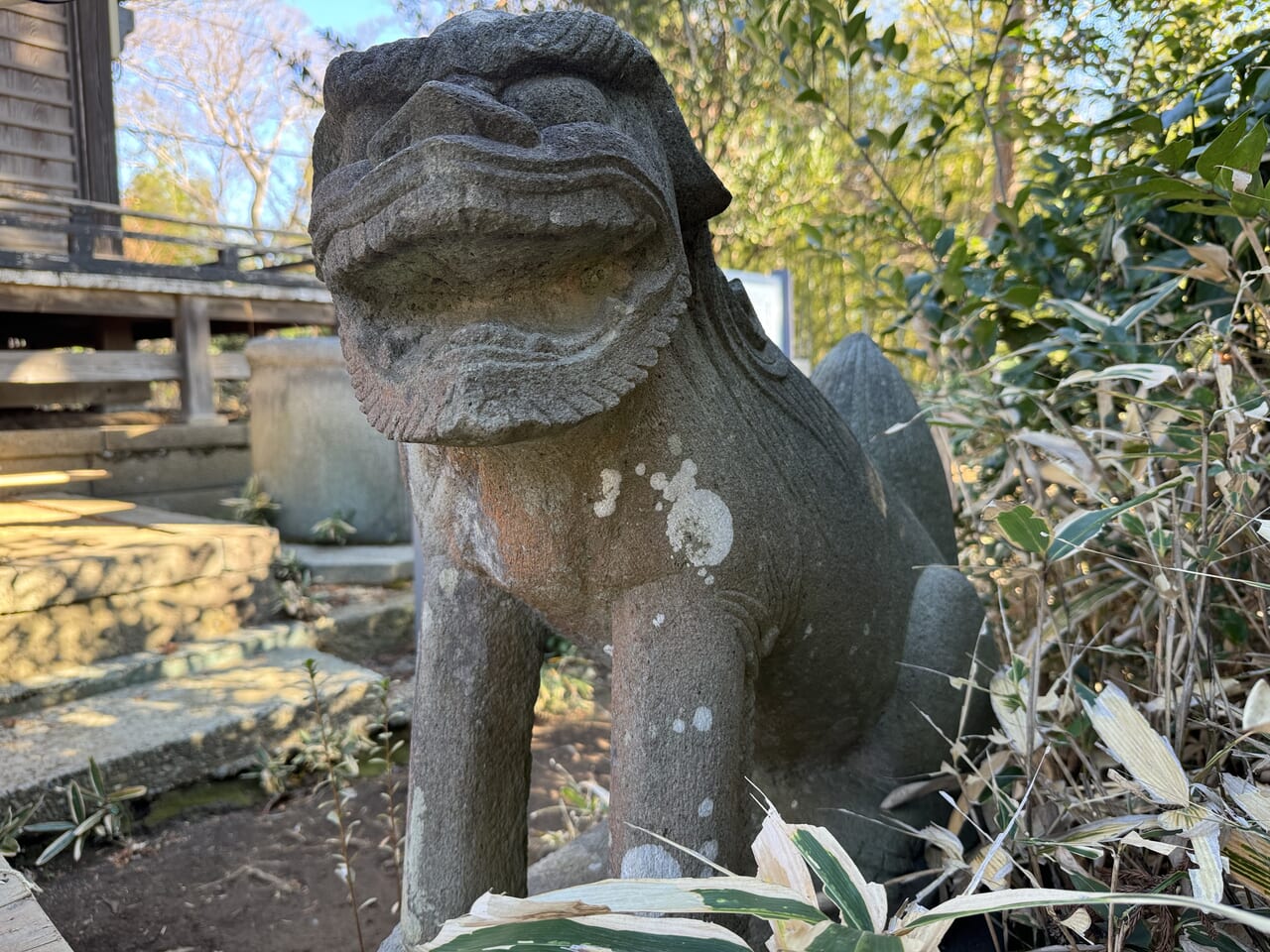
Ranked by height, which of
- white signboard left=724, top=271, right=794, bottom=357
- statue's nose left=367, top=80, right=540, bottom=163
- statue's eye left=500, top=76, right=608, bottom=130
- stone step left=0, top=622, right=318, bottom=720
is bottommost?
stone step left=0, top=622, right=318, bottom=720

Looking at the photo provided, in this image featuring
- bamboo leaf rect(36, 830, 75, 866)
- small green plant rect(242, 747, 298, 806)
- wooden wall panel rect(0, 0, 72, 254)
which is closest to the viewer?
wooden wall panel rect(0, 0, 72, 254)

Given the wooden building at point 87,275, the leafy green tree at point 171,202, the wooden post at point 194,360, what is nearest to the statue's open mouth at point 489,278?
the wooden building at point 87,275

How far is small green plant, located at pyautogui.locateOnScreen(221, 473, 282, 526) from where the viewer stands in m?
4.01

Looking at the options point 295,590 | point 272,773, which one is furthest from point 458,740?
point 295,590

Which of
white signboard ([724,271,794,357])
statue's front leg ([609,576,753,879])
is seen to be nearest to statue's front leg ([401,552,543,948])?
statue's front leg ([609,576,753,879])

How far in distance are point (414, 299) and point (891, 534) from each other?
0.64 meters

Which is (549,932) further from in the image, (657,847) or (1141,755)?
(1141,755)

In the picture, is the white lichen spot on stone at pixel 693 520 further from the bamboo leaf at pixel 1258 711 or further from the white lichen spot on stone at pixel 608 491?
the bamboo leaf at pixel 1258 711

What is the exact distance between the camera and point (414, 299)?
79cm

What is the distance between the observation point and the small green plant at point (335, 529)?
3898mm

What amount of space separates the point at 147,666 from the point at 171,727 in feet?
1.27

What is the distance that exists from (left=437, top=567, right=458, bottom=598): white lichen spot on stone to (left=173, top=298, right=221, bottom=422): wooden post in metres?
3.75

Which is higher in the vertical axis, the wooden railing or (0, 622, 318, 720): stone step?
the wooden railing

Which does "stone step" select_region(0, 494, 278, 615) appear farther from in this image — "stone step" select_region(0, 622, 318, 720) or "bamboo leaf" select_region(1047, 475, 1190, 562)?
"bamboo leaf" select_region(1047, 475, 1190, 562)
